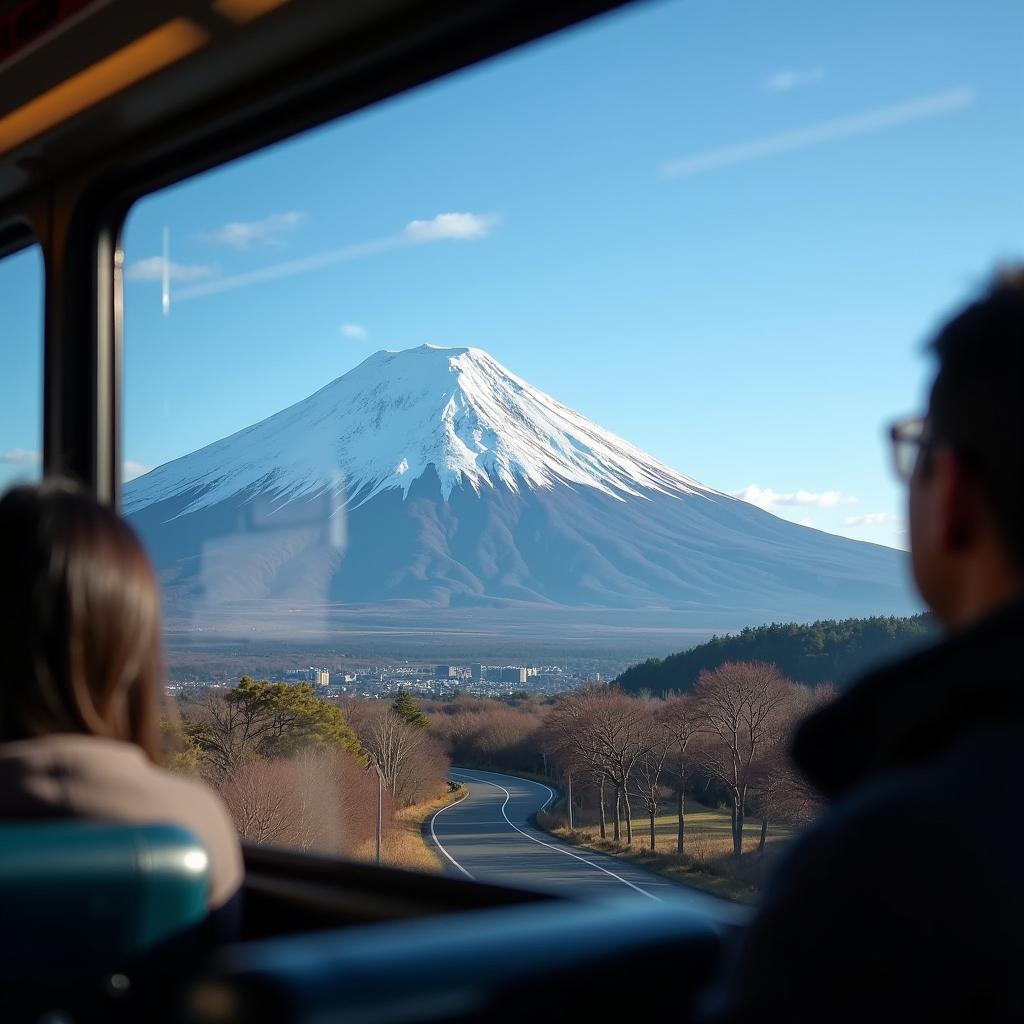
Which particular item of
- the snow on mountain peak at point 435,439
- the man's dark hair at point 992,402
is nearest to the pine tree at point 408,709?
the snow on mountain peak at point 435,439

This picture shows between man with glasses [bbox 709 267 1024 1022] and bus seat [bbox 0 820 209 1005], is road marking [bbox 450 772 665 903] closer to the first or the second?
bus seat [bbox 0 820 209 1005]

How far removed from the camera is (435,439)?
2615mm

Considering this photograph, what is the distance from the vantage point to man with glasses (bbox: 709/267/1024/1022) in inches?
25.6

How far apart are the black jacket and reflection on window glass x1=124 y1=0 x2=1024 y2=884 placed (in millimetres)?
1063

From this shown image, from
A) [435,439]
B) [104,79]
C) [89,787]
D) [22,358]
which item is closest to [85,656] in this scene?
[89,787]

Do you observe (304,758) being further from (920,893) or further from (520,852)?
(920,893)

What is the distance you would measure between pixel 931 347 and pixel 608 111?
167 centimetres

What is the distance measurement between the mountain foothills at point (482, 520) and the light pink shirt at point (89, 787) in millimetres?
1098

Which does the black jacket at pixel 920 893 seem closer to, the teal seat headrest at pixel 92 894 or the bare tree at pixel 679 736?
the teal seat headrest at pixel 92 894

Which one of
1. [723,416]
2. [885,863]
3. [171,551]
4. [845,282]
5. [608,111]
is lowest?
[885,863]

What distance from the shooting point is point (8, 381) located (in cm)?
382

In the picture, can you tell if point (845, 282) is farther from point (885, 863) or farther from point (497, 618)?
point (885, 863)

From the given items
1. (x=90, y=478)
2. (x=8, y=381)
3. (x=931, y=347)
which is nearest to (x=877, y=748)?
(x=931, y=347)

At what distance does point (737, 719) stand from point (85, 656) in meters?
1.08
